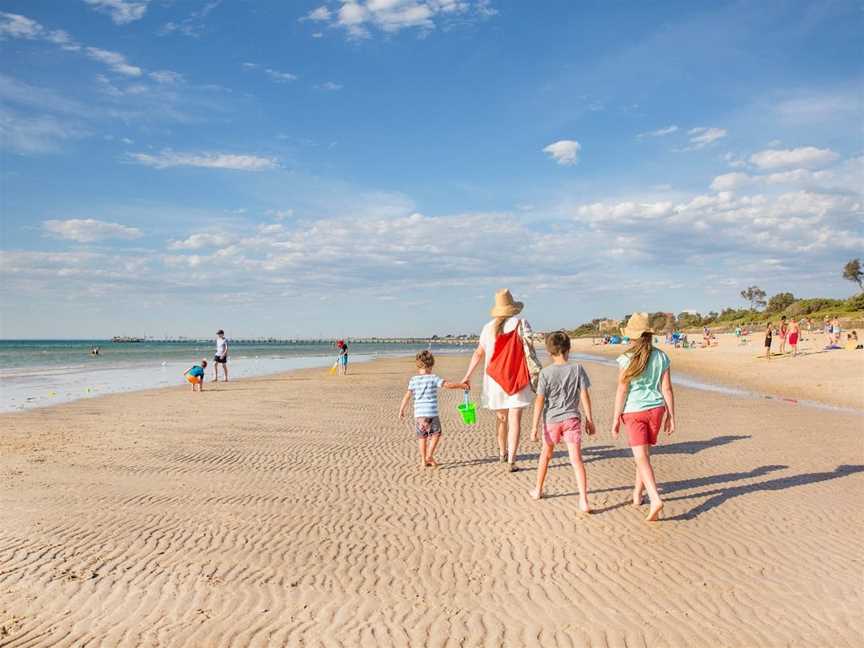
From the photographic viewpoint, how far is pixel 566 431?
6.68m

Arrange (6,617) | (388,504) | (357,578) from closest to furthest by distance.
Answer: (6,617) < (357,578) < (388,504)

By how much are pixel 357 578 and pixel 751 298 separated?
11576cm

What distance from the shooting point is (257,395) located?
65.5ft

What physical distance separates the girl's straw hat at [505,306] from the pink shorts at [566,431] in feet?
6.55

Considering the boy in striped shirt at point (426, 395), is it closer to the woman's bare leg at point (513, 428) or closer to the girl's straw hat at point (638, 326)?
the woman's bare leg at point (513, 428)

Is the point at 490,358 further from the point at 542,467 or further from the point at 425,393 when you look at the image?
the point at 542,467

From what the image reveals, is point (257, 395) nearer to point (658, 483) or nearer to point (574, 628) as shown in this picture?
point (658, 483)

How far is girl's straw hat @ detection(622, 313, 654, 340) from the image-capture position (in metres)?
6.77

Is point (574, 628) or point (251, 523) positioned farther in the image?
point (251, 523)

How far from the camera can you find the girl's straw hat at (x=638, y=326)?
266 inches

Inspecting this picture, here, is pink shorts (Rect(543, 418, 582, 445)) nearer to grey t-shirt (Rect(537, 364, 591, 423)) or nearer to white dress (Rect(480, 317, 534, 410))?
grey t-shirt (Rect(537, 364, 591, 423))

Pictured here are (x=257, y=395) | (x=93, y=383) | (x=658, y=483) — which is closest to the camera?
(x=658, y=483)

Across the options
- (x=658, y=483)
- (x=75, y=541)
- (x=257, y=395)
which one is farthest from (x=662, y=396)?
(x=257, y=395)

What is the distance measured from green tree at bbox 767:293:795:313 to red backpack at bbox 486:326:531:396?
80.1 m
